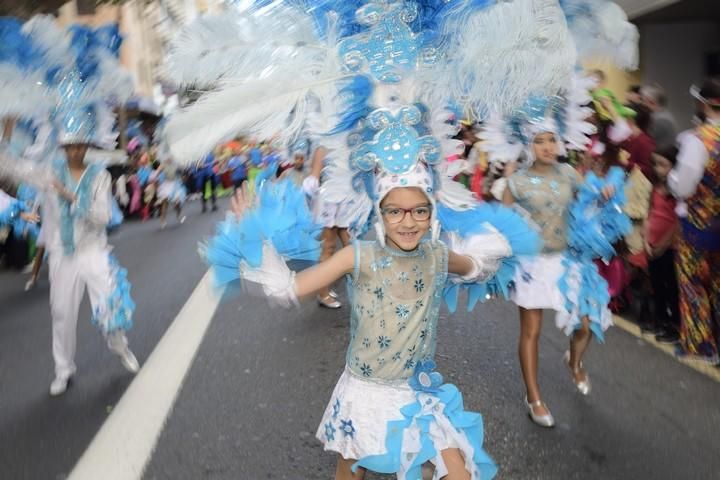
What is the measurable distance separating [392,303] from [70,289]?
9.43ft

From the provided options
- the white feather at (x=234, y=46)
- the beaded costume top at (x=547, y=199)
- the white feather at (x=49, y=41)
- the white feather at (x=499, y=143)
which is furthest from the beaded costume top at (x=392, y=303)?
the white feather at (x=49, y=41)

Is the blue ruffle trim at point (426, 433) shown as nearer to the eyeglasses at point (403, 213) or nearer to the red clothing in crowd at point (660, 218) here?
the eyeglasses at point (403, 213)

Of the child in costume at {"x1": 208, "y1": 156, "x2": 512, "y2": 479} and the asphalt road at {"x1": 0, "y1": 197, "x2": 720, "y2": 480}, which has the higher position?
the child in costume at {"x1": 208, "y1": 156, "x2": 512, "y2": 479}

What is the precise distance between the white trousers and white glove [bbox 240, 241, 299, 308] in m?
2.57

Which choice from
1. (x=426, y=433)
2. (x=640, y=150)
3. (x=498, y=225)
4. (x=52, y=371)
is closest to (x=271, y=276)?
(x=426, y=433)

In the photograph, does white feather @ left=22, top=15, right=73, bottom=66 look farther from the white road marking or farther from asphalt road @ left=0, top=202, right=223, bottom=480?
asphalt road @ left=0, top=202, right=223, bottom=480

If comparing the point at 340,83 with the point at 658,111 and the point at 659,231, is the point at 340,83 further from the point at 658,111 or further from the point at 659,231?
the point at 658,111

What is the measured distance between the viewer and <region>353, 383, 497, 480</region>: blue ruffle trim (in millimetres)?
2252

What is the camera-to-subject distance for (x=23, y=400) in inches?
167

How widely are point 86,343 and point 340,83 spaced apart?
13.5 ft

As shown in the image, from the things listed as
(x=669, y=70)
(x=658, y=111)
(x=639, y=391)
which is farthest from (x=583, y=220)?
(x=669, y=70)

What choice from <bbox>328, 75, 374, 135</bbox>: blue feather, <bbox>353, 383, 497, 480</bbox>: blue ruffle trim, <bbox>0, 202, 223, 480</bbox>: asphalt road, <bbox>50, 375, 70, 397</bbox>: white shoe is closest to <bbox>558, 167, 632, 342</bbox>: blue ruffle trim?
<bbox>353, 383, 497, 480</bbox>: blue ruffle trim

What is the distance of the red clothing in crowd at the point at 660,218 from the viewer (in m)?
5.07

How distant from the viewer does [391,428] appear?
2305 millimetres
